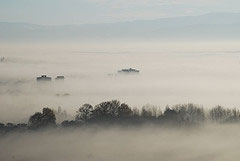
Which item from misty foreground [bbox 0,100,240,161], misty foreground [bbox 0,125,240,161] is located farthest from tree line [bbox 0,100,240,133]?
misty foreground [bbox 0,125,240,161]

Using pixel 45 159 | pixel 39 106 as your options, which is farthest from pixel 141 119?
pixel 39 106

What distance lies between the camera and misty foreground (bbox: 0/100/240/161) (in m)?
43.3

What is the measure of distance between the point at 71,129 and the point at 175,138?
10.8m

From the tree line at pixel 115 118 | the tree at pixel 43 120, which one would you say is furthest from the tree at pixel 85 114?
the tree at pixel 43 120

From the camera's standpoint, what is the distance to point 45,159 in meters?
42.2

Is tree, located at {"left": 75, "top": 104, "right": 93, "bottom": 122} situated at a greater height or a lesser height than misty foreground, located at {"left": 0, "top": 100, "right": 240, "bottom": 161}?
greater

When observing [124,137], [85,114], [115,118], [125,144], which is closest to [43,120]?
[85,114]

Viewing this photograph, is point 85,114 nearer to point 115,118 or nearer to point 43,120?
point 115,118

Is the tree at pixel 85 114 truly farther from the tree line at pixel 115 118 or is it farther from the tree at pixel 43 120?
the tree at pixel 43 120

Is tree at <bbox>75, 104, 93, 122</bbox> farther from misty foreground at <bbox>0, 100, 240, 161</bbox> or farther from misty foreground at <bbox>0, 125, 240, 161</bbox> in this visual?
misty foreground at <bbox>0, 125, 240, 161</bbox>

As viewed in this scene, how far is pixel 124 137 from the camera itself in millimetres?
49000

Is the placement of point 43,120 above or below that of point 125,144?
above

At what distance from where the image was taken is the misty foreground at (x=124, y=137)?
4328 cm

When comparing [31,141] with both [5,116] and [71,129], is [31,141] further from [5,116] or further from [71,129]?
[5,116]
